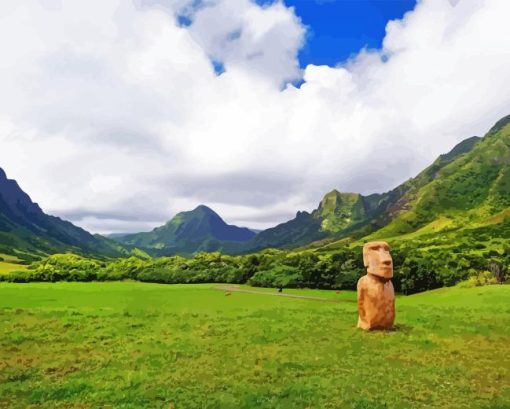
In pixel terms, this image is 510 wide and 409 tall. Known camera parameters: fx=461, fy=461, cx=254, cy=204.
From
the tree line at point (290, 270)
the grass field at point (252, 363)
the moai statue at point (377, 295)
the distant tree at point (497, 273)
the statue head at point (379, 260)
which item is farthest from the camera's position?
the tree line at point (290, 270)

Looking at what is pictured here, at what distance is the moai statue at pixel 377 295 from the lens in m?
33.9

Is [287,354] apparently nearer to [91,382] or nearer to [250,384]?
[250,384]

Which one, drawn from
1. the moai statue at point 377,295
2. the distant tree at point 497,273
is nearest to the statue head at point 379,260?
the moai statue at point 377,295

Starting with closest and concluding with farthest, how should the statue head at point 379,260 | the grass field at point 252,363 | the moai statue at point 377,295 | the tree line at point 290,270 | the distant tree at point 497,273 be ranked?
the grass field at point 252,363 → the moai statue at point 377,295 → the statue head at point 379,260 → the distant tree at point 497,273 → the tree line at point 290,270

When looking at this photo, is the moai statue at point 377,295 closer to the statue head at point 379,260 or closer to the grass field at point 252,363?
the statue head at point 379,260

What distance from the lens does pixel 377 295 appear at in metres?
33.8

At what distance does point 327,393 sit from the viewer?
18.6m

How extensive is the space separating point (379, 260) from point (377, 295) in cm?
259

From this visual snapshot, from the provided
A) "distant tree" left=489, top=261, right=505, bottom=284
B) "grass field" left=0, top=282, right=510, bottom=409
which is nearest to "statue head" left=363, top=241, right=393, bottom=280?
"grass field" left=0, top=282, right=510, bottom=409

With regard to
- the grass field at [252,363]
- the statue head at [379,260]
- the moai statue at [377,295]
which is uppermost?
the statue head at [379,260]

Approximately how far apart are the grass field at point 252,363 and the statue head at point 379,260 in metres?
4.39

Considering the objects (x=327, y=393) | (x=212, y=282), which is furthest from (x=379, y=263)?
(x=212, y=282)

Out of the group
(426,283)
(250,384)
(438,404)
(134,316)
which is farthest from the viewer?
(426,283)

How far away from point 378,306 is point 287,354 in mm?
10466
